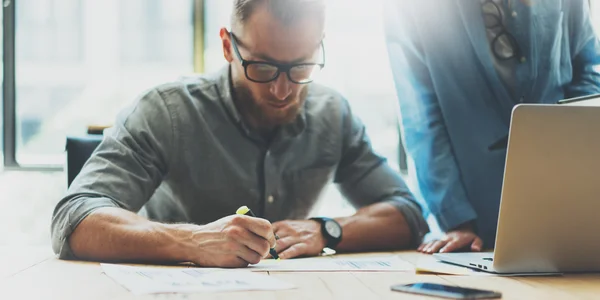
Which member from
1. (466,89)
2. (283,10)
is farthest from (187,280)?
(466,89)

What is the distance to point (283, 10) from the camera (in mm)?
1911

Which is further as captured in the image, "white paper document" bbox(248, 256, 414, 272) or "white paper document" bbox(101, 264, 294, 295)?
"white paper document" bbox(248, 256, 414, 272)

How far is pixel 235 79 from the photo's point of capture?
2.05m

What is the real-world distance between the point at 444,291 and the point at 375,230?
0.83 meters

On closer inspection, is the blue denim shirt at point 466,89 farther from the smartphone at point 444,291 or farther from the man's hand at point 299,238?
the smartphone at point 444,291

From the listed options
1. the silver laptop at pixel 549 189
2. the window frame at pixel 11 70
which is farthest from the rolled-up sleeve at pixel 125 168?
the window frame at pixel 11 70

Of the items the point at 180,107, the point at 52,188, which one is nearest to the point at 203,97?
the point at 180,107

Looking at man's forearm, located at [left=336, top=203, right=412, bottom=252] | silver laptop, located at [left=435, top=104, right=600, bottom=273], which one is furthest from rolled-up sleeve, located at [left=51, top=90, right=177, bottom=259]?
silver laptop, located at [left=435, top=104, right=600, bottom=273]

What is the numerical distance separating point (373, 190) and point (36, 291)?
1135 millimetres

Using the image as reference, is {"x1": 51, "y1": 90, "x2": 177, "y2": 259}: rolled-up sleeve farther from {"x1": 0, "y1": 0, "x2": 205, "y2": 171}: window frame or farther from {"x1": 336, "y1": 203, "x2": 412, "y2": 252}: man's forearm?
{"x1": 0, "y1": 0, "x2": 205, "y2": 171}: window frame

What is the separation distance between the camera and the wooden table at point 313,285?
1.11m

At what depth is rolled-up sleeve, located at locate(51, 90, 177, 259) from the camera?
169 cm

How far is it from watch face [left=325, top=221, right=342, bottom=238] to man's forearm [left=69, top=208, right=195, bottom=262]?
1.32 ft

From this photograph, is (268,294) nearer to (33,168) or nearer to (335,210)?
(335,210)
